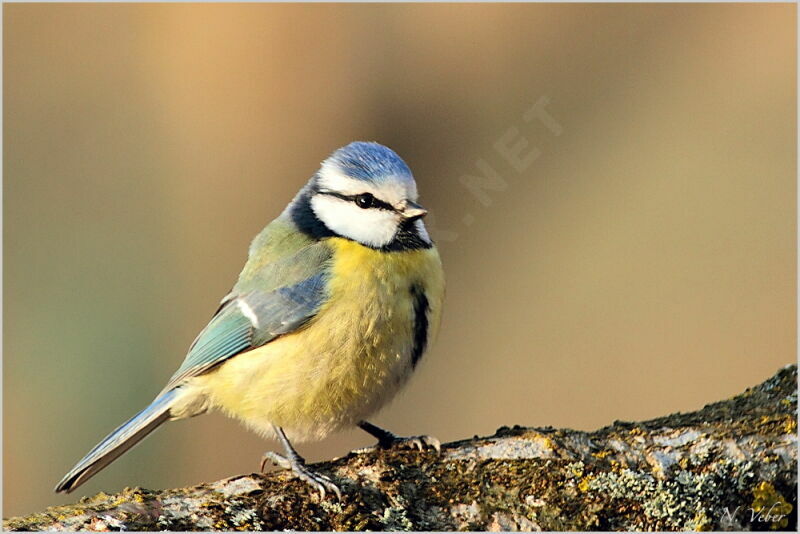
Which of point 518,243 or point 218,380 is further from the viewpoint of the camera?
point 518,243

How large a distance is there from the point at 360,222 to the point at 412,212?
19 cm

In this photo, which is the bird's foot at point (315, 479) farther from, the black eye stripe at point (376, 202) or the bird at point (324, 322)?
the black eye stripe at point (376, 202)

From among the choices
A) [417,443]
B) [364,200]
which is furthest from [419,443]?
[364,200]

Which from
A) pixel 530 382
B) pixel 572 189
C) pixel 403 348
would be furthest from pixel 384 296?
pixel 572 189

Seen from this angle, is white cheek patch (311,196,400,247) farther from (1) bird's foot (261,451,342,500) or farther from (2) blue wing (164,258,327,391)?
(1) bird's foot (261,451,342,500)

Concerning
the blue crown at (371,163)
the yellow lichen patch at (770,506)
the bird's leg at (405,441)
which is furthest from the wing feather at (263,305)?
the yellow lichen patch at (770,506)

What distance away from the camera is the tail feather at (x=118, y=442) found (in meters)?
2.91

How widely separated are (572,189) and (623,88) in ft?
3.45

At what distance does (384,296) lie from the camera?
9.16 feet

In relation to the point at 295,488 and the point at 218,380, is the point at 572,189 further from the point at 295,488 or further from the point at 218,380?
the point at 295,488

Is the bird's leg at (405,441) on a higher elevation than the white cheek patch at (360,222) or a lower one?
lower

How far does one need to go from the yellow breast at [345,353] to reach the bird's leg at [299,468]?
4.8 inches

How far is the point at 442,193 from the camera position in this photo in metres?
7.58

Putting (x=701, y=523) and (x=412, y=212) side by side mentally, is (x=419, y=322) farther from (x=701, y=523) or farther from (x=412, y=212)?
(x=701, y=523)
